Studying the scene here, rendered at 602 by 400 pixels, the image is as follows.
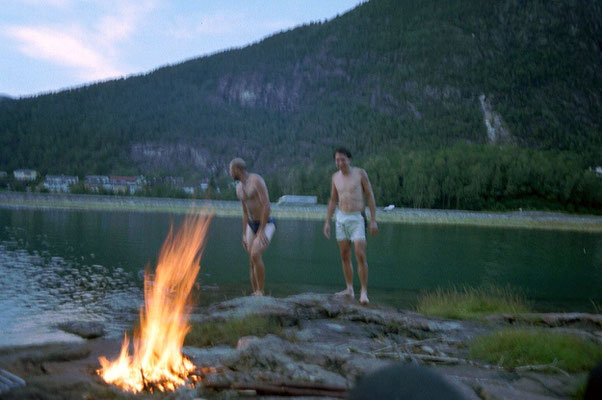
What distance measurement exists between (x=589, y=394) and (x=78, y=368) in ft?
14.3

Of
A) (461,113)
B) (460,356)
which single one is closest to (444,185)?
(461,113)

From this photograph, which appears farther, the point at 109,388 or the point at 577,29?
the point at 577,29

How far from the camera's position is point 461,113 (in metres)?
140

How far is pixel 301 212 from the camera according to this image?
60.0 m

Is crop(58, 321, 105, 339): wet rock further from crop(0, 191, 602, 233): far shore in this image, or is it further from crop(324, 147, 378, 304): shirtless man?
crop(0, 191, 602, 233): far shore

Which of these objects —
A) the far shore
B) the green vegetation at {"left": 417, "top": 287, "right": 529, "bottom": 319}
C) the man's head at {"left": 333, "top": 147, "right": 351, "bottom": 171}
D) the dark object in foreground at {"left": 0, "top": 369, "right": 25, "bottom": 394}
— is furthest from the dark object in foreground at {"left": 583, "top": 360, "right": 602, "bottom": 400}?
the far shore

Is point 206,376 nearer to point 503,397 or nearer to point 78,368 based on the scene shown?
point 78,368

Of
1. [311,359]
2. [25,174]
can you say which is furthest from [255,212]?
[25,174]

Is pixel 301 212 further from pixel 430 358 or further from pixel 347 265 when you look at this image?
pixel 430 358

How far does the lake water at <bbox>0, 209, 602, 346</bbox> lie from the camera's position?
925cm

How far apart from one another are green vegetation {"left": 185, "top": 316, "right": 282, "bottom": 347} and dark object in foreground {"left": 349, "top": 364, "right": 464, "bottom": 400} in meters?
4.66

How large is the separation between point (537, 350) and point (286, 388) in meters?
2.81

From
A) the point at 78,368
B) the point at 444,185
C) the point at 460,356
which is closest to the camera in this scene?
the point at 78,368

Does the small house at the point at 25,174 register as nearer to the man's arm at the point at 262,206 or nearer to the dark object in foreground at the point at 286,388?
the man's arm at the point at 262,206
